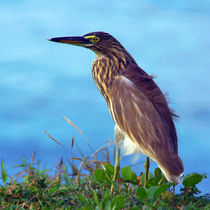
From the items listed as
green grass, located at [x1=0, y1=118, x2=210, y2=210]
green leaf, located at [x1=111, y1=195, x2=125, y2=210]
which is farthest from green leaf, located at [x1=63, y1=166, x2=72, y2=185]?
green leaf, located at [x1=111, y1=195, x2=125, y2=210]

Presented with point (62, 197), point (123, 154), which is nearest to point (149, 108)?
point (123, 154)

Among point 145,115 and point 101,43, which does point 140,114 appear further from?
point 101,43

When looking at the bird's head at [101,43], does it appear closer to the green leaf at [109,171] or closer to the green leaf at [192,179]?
the green leaf at [109,171]

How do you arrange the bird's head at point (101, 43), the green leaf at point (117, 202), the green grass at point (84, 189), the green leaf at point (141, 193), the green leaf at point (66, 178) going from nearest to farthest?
1. the green leaf at point (117, 202)
2. the green leaf at point (141, 193)
3. the green grass at point (84, 189)
4. the green leaf at point (66, 178)
5. the bird's head at point (101, 43)

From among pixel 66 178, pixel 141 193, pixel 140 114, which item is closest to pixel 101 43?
pixel 140 114

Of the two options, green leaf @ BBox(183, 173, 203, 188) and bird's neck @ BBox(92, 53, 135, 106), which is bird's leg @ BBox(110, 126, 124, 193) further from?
green leaf @ BBox(183, 173, 203, 188)

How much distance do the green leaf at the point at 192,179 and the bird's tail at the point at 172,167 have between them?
0.27 meters

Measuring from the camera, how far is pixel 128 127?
12.5 feet

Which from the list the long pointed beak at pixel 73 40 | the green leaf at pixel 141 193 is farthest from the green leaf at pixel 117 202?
the long pointed beak at pixel 73 40

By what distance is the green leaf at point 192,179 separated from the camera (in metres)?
3.83

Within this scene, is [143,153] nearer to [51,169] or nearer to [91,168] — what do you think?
[91,168]

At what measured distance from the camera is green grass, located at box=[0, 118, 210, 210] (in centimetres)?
351

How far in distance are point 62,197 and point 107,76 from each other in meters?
1.29

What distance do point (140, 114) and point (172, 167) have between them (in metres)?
0.59
